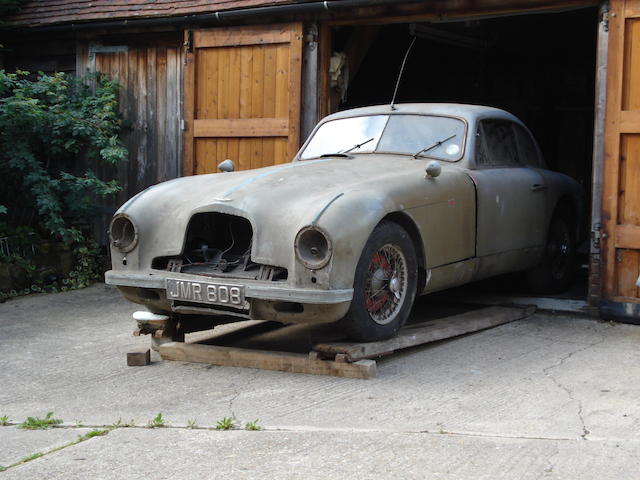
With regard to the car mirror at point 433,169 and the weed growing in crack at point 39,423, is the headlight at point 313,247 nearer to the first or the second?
the car mirror at point 433,169

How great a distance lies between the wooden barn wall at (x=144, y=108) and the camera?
1029cm

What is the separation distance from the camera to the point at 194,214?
18.0 ft

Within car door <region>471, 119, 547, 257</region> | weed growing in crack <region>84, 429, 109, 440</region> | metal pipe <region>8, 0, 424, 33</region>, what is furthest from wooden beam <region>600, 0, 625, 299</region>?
weed growing in crack <region>84, 429, 109, 440</region>

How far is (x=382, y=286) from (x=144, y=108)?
19.7ft

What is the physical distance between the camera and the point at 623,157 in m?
7.04

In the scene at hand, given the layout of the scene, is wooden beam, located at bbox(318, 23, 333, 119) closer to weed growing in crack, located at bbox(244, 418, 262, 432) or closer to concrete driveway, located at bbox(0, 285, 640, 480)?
concrete driveway, located at bbox(0, 285, 640, 480)

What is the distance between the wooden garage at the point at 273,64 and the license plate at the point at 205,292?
11.5 feet

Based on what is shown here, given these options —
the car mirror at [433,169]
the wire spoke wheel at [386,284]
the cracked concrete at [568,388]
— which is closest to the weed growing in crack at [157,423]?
the wire spoke wheel at [386,284]

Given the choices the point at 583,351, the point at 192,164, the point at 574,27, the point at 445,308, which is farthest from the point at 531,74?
the point at 583,351

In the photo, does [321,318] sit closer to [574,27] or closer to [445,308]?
[445,308]

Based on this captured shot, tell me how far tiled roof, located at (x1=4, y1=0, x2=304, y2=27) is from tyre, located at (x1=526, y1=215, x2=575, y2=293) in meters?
3.51

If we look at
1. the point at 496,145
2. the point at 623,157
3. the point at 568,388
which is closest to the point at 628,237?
the point at 623,157

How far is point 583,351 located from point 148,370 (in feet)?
9.82

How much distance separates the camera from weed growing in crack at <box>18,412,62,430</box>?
435cm
